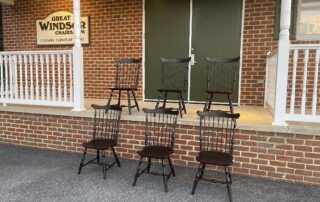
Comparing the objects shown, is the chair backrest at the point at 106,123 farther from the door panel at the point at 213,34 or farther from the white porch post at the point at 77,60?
the door panel at the point at 213,34

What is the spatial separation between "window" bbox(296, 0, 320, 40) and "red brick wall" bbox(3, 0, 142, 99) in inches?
109

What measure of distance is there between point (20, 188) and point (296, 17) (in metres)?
4.58

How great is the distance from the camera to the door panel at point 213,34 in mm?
4891

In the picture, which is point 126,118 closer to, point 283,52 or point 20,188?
point 20,188

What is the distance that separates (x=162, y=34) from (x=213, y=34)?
95cm

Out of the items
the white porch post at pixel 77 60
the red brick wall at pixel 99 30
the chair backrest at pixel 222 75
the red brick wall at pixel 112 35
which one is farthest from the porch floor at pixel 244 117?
the red brick wall at pixel 99 30

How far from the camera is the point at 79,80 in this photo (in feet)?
13.8

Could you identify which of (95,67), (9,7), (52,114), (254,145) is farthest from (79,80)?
(9,7)

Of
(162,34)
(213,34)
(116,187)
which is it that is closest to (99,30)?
(162,34)

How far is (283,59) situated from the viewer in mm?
3201

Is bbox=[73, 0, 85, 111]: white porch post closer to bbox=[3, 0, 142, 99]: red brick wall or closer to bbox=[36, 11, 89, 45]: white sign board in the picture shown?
bbox=[3, 0, 142, 99]: red brick wall

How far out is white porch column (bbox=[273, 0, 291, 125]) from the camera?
3.19m

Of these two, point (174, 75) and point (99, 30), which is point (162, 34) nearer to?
point (174, 75)

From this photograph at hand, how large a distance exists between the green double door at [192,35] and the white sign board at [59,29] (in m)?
1.37
